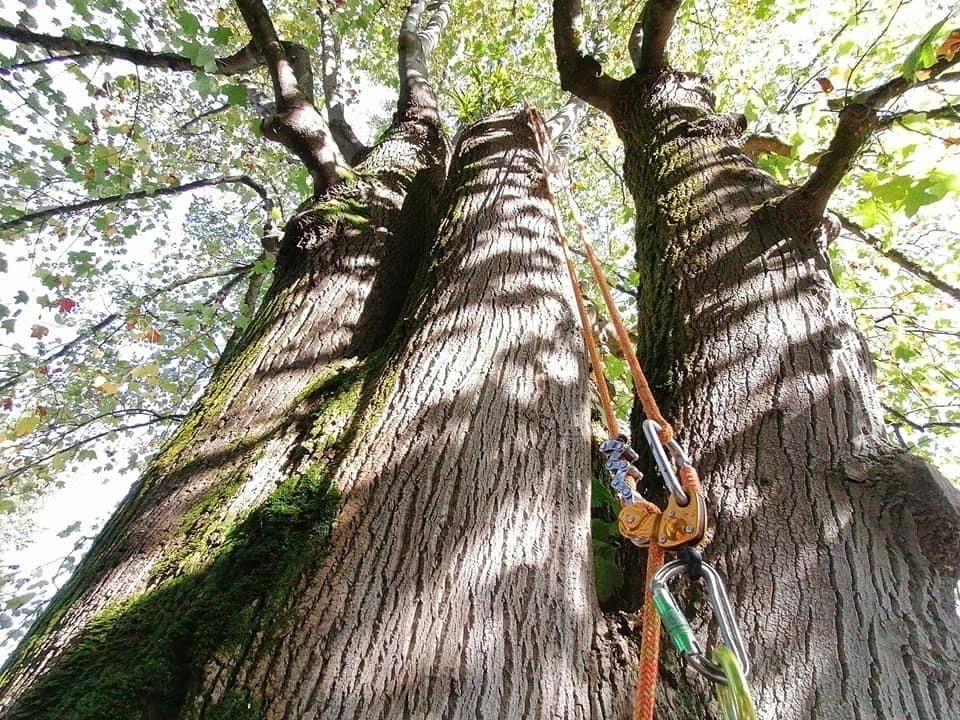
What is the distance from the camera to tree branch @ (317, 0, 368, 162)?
4.94 meters

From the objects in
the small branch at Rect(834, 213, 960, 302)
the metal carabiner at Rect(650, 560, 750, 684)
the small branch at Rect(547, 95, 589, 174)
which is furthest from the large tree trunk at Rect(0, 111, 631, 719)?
the small branch at Rect(547, 95, 589, 174)

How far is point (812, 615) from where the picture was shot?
1.21m

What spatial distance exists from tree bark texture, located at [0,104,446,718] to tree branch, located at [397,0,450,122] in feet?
5.45

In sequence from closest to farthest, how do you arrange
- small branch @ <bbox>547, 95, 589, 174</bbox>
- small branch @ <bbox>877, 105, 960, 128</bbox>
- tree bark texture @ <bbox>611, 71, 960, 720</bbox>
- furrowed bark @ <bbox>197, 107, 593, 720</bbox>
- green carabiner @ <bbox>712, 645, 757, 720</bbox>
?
1. green carabiner @ <bbox>712, 645, 757, 720</bbox>
2. furrowed bark @ <bbox>197, 107, 593, 720</bbox>
3. tree bark texture @ <bbox>611, 71, 960, 720</bbox>
4. small branch @ <bbox>877, 105, 960, 128</bbox>
5. small branch @ <bbox>547, 95, 589, 174</bbox>

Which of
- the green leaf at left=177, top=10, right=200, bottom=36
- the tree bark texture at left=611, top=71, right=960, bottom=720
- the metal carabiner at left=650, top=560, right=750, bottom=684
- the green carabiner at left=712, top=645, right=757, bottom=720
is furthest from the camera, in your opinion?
the green leaf at left=177, top=10, right=200, bottom=36

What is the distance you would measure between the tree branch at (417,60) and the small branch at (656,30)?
5.74 feet

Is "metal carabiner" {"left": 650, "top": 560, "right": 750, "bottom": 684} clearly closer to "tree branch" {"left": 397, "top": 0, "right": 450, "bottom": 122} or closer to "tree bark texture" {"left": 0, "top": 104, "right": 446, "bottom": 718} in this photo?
"tree bark texture" {"left": 0, "top": 104, "right": 446, "bottom": 718}

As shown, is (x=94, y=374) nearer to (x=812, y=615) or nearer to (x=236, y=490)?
(x=236, y=490)

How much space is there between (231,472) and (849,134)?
2300mm

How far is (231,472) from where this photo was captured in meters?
1.64

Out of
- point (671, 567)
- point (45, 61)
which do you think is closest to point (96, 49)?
point (45, 61)

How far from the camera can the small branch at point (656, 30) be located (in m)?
2.95

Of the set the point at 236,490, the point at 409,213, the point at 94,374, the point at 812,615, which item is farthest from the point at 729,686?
the point at 94,374

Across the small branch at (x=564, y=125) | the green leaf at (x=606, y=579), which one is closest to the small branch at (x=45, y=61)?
the small branch at (x=564, y=125)
